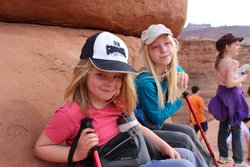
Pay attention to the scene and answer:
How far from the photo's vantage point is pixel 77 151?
1.28 m

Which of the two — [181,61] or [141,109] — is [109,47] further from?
[181,61]

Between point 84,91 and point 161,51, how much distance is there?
2.53 feet

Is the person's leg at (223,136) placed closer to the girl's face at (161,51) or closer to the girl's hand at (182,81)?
the girl's hand at (182,81)

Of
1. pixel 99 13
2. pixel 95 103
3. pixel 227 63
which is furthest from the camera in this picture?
pixel 227 63

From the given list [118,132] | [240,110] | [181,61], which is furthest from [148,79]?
[181,61]

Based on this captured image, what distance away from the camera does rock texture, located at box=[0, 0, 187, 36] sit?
7.02 feet

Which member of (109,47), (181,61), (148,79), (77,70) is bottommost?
(181,61)

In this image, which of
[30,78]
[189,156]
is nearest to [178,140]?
[189,156]

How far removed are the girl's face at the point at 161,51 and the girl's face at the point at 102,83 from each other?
0.60 metres

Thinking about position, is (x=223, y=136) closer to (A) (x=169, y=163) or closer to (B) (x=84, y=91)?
(A) (x=169, y=163)

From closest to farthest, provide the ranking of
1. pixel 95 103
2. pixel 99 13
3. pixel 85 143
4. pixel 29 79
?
pixel 85 143 → pixel 95 103 → pixel 29 79 → pixel 99 13

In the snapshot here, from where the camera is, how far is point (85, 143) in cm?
125

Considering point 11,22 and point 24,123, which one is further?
point 11,22

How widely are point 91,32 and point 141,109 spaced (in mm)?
985
